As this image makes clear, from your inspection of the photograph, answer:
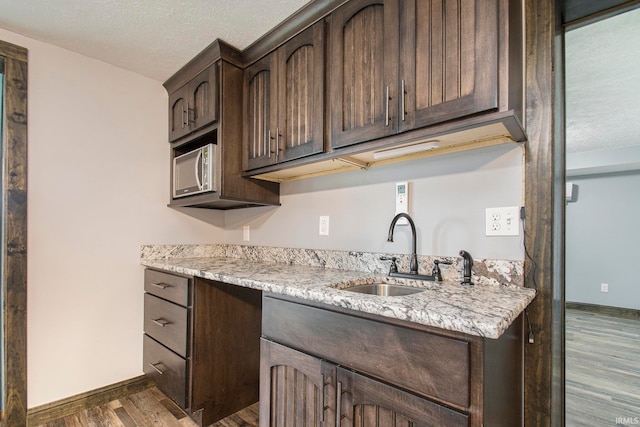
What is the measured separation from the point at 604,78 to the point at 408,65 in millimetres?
2071

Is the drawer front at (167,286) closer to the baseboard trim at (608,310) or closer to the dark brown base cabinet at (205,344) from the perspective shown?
the dark brown base cabinet at (205,344)

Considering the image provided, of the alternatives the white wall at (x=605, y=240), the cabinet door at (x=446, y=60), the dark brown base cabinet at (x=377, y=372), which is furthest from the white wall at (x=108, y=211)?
the white wall at (x=605, y=240)

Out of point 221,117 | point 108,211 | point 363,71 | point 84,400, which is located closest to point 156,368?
point 84,400

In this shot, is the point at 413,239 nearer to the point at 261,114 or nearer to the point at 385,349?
the point at 385,349

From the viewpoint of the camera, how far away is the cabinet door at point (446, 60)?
101 centimetres

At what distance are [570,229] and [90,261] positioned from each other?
6.31 metres

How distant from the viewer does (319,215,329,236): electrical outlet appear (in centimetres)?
188

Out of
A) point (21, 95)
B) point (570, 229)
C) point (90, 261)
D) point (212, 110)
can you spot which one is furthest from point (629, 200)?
point (21, 95)

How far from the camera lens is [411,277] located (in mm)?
1404

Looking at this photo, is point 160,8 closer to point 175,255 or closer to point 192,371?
point 175,255

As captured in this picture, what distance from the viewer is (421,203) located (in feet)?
4.88

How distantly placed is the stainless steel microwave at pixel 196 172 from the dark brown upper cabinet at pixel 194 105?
0.18 metres

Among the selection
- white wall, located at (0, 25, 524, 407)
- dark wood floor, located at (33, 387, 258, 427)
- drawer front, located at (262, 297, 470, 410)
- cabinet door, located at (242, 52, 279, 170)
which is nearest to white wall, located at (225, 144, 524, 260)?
white wall, located at (0, 25, 524, 407)

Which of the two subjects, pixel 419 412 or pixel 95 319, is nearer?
pixel 419 412
